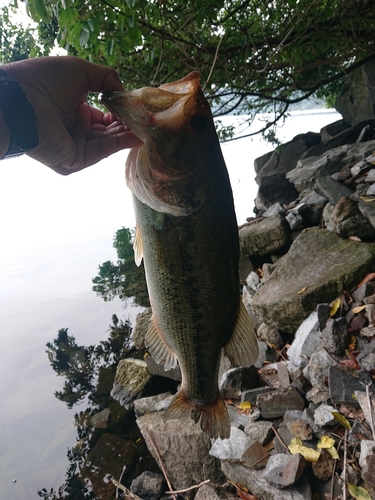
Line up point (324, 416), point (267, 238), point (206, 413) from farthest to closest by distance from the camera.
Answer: point (267, 238) → point (324, 416) → point (206, 413)

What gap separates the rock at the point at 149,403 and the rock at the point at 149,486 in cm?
93

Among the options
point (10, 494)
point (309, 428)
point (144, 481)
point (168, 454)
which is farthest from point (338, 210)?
point (10, 494)

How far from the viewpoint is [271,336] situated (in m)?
4.52

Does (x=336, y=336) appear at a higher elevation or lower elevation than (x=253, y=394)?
higher

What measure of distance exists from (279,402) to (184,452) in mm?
1103

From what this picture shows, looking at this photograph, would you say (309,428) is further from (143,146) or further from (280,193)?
(280,193)

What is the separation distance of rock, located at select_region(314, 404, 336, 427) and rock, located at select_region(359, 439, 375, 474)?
39cm

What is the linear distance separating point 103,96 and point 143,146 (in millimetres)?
258


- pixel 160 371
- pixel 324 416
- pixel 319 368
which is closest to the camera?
pixel 324 416

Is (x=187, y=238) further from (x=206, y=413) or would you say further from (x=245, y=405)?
(x=245, y=405)

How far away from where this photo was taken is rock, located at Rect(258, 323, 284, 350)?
14.6ft

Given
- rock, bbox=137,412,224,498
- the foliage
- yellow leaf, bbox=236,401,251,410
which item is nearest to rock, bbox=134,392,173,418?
rock, bbox=137,412,224,498

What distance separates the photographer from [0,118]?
64.3 inches

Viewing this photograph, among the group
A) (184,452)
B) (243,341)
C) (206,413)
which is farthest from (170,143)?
(184,452)
